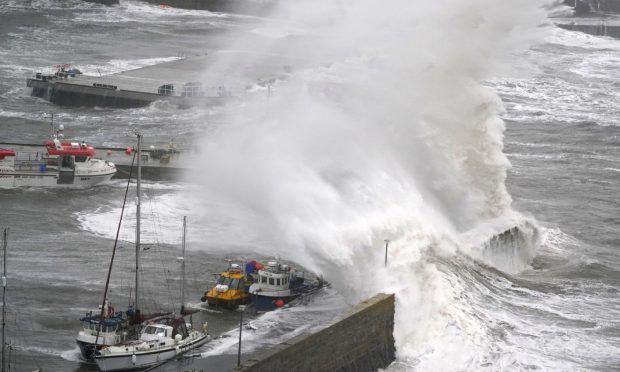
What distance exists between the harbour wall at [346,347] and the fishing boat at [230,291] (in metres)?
2.92

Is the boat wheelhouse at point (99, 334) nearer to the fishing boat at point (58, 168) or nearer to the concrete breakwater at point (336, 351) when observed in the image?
the concrete breakwater at point (336, 351)

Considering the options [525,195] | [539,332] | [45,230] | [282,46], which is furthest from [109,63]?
[539,332]

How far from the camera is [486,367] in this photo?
93.0 ft

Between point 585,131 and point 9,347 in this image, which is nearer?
point 9,347

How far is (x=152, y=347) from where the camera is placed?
24750 millimetres

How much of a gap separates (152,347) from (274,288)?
17.5 ft

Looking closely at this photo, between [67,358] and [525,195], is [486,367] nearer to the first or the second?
[67,358]

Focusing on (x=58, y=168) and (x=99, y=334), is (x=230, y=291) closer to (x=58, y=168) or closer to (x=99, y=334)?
(x=99, y=334)

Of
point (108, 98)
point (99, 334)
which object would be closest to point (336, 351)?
point (99, 334)

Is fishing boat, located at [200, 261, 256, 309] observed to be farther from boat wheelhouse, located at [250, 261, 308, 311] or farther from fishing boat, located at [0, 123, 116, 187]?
fishing boat, located at [0, 123, 116, 187]

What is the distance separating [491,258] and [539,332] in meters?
7.94

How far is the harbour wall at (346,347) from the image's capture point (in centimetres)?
2474

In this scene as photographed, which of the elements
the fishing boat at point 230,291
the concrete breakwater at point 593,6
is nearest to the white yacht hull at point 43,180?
the fishing boat at point 230,291

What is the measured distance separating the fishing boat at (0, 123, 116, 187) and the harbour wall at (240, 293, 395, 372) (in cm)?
1907
